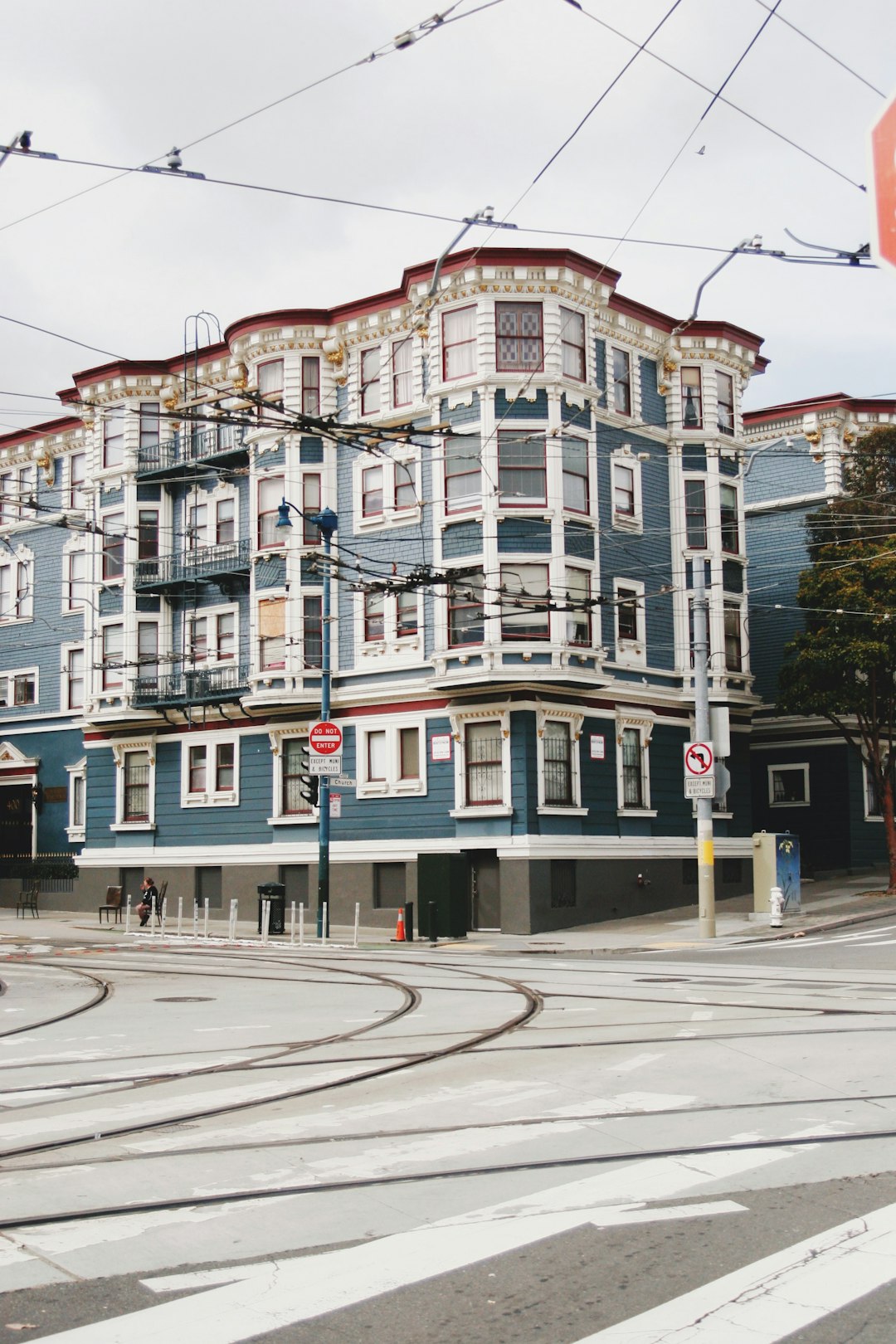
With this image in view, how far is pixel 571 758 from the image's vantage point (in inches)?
1405

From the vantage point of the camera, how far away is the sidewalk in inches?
1166

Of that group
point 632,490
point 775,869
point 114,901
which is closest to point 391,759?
point 114,901

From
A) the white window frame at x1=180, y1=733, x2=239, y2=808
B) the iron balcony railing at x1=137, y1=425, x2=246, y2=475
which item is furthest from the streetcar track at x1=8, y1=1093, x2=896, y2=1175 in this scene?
the iron balcony railing at x1=137, y1=425, x2=246, y2=475

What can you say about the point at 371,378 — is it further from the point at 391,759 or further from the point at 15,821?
the point at 15,821

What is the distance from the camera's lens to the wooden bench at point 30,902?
4362cm

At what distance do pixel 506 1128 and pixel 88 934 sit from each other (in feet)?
91.8

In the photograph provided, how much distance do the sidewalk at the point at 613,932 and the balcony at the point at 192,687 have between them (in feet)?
20.9

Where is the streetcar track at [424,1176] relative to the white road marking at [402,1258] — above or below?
below

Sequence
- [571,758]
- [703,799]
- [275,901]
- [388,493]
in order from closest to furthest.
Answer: [703,799]
[275,901]
[571,758]
[388,493]

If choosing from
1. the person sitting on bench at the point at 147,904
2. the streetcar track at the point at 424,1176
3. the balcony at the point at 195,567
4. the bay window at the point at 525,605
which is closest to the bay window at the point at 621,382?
the bay window at the point at 525,605

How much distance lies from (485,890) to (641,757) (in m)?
6.09

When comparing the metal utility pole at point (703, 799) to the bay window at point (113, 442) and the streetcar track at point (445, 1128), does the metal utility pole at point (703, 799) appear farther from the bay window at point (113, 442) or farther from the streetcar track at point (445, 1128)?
the bay window at point (113, 442)

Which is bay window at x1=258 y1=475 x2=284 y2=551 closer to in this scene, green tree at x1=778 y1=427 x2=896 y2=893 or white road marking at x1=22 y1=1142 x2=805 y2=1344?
green tree at x1=778 y1=427 x2=896 y2=893

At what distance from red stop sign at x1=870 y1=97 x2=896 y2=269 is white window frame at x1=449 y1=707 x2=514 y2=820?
30.8 meters
